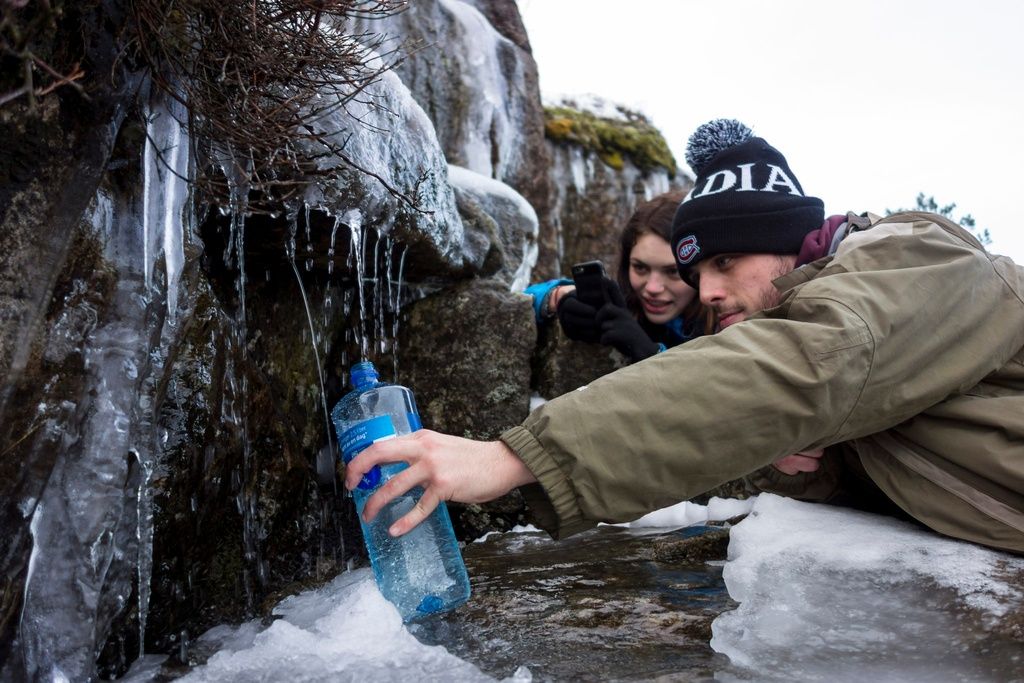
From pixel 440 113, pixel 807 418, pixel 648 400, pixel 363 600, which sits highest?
pixel 440 113

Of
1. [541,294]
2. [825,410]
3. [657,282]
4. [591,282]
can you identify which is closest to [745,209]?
[825,410]

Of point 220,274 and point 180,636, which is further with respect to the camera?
point 220,274

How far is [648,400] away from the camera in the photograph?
68.0 inches

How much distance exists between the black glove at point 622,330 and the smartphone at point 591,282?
52 millimetres

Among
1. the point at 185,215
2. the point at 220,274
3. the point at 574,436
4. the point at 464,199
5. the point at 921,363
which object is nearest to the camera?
the point at 574,436

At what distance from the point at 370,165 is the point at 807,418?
2185 mm

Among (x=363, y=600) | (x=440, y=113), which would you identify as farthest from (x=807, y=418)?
(x=440, y=113)

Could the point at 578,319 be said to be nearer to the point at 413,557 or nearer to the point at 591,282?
the point at 591,282

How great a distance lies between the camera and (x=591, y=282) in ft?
14.6

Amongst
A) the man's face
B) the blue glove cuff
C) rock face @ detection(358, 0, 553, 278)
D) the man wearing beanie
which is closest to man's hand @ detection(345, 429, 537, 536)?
the man wearing beanie

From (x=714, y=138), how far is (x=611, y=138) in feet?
28.8

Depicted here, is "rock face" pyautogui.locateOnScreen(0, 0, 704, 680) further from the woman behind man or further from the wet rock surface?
the wet rock surface

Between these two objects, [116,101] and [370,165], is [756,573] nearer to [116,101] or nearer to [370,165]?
[370,165]

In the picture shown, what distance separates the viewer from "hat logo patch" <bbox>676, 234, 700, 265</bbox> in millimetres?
2812
